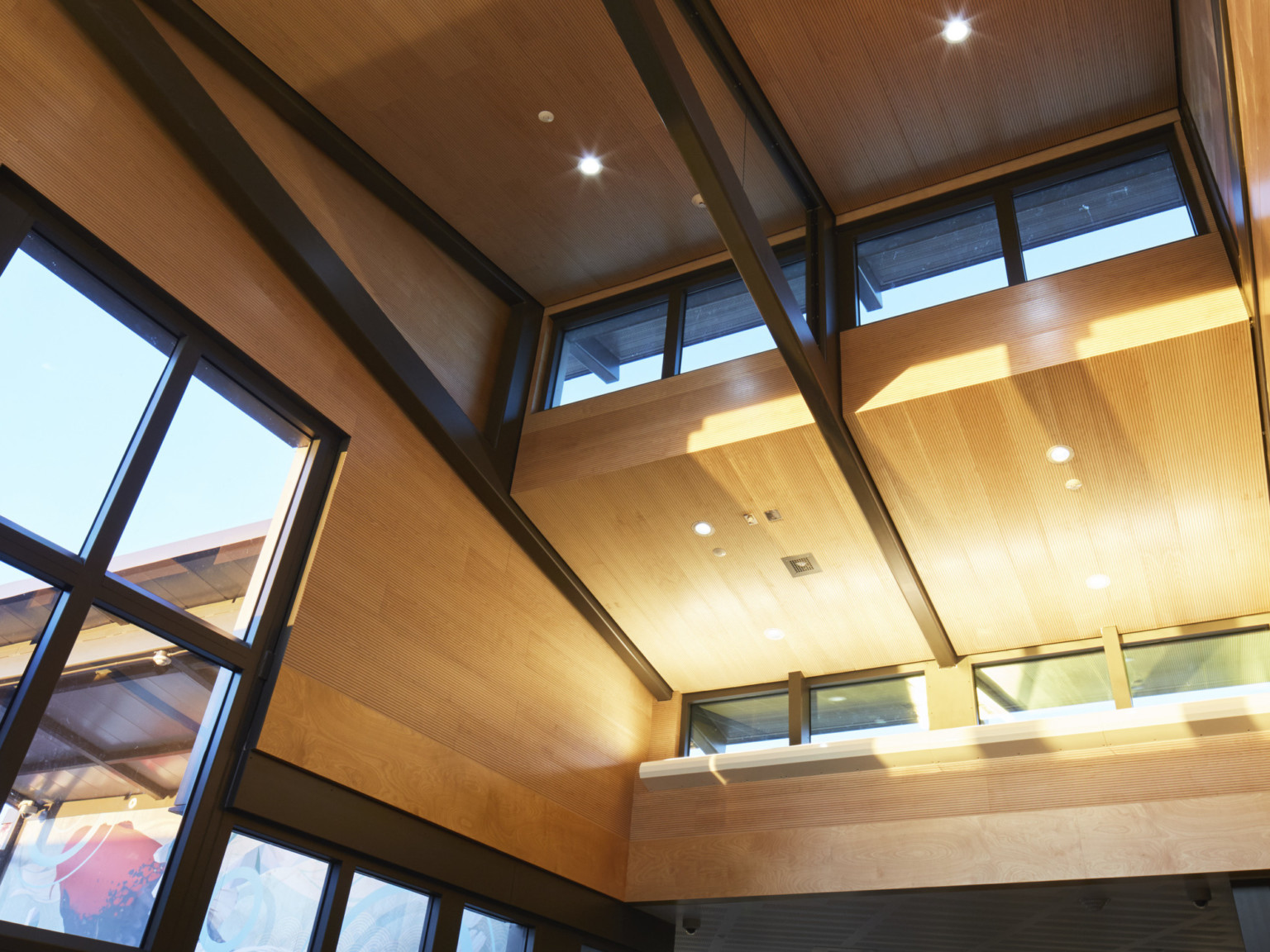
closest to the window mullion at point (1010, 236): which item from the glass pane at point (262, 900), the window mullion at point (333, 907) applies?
the window mullion at point (333, 907)

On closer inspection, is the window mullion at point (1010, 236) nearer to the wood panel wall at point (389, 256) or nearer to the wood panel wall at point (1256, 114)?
the wood panel wall at point (1256, 114)

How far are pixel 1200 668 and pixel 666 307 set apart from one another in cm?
469

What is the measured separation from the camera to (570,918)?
700 centimetres

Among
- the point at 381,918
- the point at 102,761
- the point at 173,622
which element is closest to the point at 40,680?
the point at 102,761

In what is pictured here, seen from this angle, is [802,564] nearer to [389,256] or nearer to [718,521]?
[718,521]

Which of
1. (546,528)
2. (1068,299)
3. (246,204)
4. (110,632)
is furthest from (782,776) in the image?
(246,204)

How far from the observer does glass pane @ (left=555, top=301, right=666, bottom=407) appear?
726 cm

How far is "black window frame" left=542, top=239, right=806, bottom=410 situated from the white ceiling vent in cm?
161

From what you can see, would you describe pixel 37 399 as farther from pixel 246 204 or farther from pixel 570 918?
pixel 570 918

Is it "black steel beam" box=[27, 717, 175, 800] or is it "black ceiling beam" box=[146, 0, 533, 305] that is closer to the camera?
"black steel beam" box=[27, 717, 175, 800]

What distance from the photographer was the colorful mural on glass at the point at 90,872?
12.6ft

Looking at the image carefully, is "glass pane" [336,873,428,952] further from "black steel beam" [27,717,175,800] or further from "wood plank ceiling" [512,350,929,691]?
"wood plank ceiling" [512,350,929,691]

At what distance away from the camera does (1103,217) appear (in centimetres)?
615

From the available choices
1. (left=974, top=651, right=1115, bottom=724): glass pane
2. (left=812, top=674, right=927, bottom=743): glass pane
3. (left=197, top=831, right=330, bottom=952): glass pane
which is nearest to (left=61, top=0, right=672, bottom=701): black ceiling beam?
(left=812, top=674, right=927, bottom=743): glass pane
